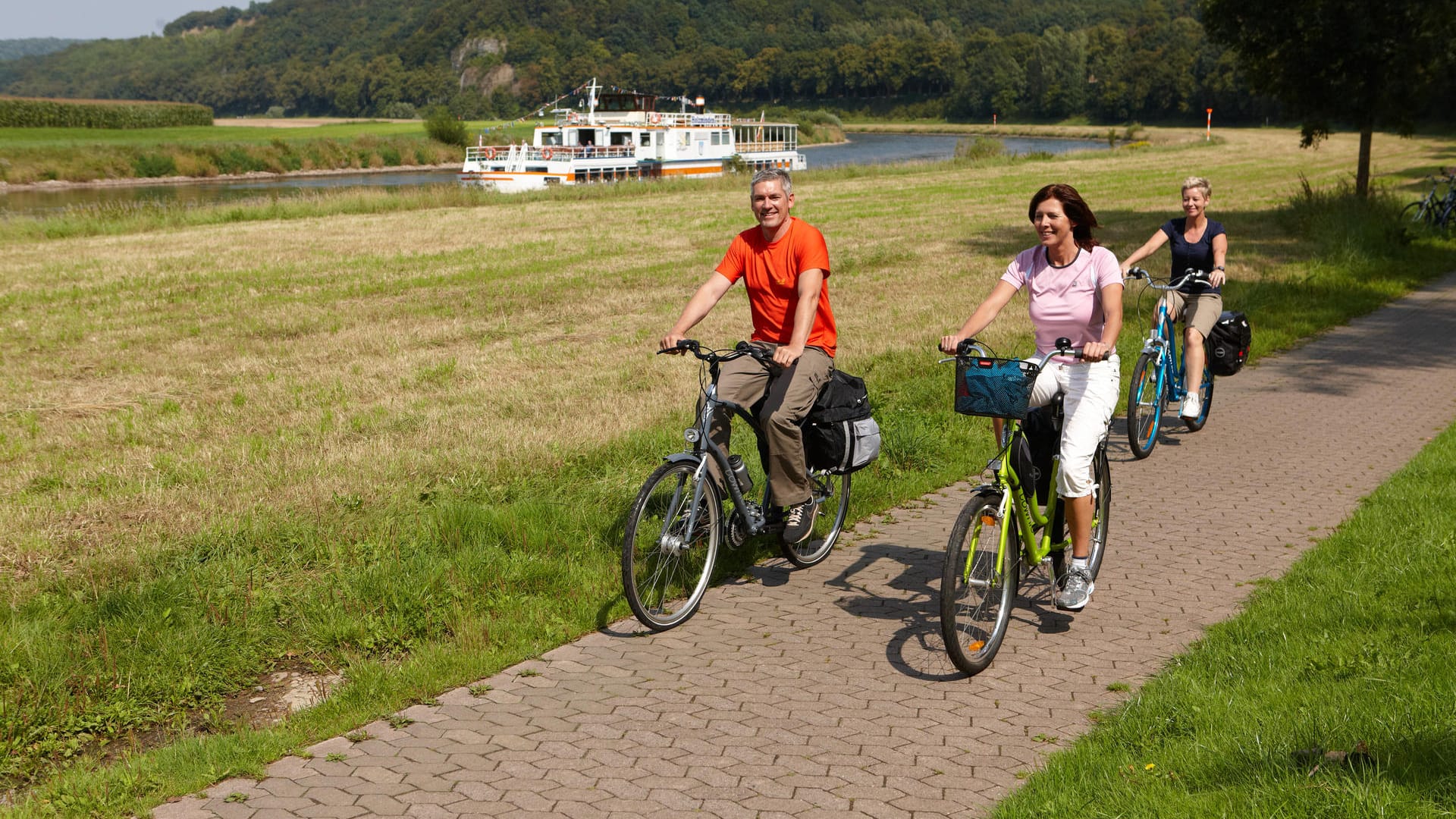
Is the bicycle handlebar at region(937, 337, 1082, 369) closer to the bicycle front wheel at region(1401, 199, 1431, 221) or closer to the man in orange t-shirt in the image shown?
the man in orange t-shirt

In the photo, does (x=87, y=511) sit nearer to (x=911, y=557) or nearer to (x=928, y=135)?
(x=911, y=557)

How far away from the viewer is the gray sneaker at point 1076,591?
5742mm

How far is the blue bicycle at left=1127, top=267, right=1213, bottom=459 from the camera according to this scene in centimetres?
895

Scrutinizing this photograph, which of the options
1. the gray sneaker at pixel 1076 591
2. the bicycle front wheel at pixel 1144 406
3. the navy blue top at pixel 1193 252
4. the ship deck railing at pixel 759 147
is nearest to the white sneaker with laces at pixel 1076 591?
the gray sneaker at pixel 1076 591

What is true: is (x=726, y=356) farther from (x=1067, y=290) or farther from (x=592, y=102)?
(x=592, y=102)

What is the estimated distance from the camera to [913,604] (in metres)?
6.12

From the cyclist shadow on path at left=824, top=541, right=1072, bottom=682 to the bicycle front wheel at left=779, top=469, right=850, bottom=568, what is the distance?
19cm

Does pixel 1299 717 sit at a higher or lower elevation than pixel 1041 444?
lower

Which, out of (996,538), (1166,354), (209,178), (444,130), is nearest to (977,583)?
(996,538)

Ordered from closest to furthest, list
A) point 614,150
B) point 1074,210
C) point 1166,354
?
point 1074,210
point 1166,354
point 614,150

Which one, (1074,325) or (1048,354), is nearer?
(1048,354)

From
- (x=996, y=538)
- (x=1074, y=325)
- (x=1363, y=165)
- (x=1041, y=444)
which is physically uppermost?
(x=1363, y=165)

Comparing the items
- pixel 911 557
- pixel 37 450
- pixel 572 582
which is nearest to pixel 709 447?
pixel 572 582

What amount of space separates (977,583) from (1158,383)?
4.57 meters
